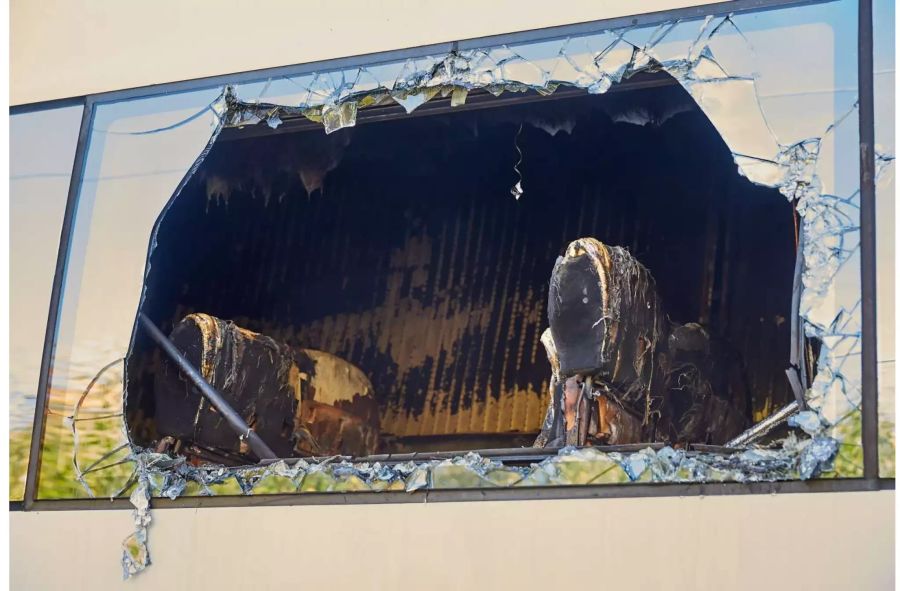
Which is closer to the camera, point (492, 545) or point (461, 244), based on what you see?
point (492, 545)

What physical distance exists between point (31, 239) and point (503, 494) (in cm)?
208

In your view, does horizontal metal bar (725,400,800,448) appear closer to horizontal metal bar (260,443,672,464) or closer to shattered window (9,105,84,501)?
horizontal metal bar (260,443,672,464)

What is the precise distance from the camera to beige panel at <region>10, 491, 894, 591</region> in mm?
3549

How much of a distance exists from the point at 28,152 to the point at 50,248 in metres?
0.42

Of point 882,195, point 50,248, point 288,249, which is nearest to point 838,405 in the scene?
point 882,195

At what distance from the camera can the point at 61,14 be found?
5.23 meters

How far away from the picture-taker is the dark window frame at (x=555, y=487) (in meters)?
3.63

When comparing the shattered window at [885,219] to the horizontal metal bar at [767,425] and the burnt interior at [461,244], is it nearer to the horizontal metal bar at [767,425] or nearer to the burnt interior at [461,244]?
the horizontal metal bar at [767,425]

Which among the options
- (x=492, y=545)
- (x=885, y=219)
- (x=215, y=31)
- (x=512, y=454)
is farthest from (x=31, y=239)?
(x=885, y=219)

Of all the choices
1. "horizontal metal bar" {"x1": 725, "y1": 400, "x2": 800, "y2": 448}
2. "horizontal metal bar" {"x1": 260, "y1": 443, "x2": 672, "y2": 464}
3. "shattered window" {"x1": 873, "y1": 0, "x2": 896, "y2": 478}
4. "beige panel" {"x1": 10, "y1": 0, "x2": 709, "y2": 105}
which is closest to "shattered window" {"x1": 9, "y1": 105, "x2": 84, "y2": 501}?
"beige panel" {"x1": 10, "y1": 0, "x2": 709, "y2": 105}

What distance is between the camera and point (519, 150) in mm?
5277

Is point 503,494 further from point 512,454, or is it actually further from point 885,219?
point 885,219

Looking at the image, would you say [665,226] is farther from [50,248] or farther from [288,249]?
[50,248]

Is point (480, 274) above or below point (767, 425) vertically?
above
